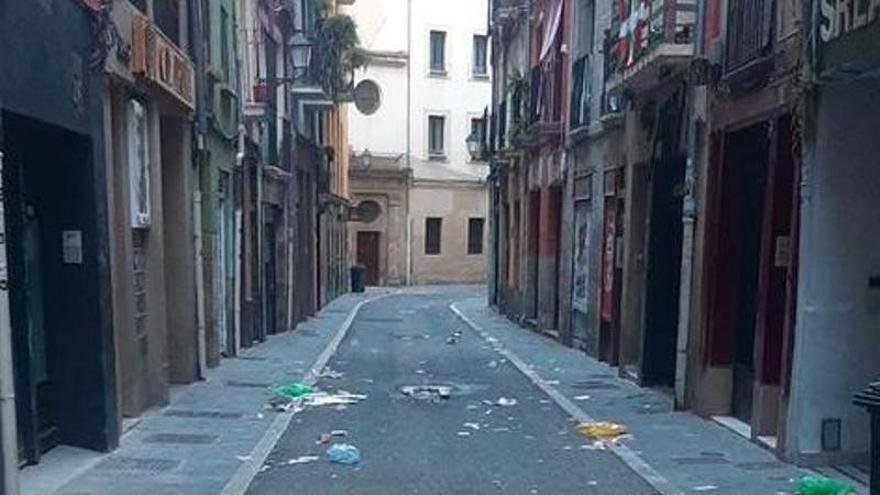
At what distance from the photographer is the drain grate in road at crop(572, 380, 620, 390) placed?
45.6ft

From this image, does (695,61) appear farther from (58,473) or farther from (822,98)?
(58,473)

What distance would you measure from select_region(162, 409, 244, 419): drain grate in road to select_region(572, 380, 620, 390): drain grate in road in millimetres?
4819

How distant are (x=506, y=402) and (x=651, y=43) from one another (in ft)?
15.3

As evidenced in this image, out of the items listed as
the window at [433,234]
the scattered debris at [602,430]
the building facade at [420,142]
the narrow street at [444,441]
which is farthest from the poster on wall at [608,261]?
the window at [433,234]

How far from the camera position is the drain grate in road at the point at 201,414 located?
11328mm

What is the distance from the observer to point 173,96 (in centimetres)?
1170

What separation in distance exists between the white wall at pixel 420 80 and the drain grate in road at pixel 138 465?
3661 centimetres

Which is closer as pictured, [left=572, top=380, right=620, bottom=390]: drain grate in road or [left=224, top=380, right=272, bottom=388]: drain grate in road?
[left=224, top=380, right=272, bottom=388]: drain grate in road

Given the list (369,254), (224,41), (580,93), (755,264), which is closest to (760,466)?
(755,264)

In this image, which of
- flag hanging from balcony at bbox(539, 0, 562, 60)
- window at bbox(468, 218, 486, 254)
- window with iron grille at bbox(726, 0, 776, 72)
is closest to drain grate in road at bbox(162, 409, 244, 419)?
window with iron grille at bbox(726, 0, 776, 72)

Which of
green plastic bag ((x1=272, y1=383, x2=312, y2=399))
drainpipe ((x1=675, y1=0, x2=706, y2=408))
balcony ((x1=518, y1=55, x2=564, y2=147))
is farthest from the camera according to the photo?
balcony ((x1=518, y1=55, x2=564, y2=147))

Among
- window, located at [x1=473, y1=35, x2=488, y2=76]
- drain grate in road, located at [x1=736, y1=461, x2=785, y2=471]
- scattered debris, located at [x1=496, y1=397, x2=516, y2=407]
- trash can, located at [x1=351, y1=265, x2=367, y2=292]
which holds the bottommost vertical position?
trash can, located at [x1=351, y1=265, x2=367, y2=292]

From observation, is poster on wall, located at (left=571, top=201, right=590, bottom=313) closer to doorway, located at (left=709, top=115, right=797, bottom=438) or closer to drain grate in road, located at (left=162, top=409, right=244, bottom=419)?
doorway, located at (left=709, top=115, right=797, bottom=438)

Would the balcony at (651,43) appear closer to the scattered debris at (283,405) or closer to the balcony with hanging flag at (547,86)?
the scattered debris at (283,405)
